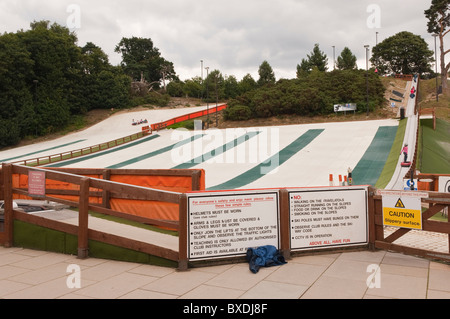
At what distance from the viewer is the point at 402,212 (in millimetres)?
6336

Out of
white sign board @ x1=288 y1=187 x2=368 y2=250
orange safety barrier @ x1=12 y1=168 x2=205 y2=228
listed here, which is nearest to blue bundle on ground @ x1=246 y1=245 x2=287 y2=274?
white sign board @ x1=288 y1=187 x2=368 y2=250

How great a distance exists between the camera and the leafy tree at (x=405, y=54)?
3612 inches

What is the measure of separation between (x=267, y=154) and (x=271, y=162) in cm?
317

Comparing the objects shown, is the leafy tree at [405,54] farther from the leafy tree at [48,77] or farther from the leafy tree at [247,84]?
the leafy tree at [48,77]

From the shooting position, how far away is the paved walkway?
4910 mm

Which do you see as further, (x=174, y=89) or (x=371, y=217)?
(x=174, y=89)

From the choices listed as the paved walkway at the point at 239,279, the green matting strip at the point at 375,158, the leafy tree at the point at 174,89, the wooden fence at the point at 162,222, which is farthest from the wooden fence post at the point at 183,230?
the leafy tree at the point at 174,89

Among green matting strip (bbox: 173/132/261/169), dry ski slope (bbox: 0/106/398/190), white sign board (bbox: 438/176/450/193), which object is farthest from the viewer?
green matting strip (bbox: 173/132/261/169)

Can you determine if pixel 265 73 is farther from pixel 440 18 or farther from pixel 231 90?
pixel 440 18

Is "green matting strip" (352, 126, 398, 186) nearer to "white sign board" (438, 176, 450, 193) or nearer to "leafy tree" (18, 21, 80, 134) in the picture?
"white sign board" (438, 176, 450, 193)

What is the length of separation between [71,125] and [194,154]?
135ft

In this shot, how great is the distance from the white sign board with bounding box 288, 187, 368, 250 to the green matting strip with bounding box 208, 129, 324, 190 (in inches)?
570

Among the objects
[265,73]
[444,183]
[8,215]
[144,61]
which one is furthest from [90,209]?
[144,61]

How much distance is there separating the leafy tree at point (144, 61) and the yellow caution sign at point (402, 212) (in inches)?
4450
